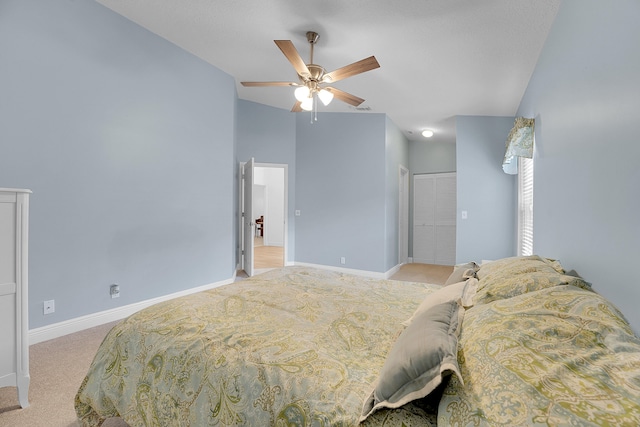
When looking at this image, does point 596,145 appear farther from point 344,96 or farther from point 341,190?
point 341,190

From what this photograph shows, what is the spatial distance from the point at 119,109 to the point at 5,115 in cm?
89

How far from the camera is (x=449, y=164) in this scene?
262 inches

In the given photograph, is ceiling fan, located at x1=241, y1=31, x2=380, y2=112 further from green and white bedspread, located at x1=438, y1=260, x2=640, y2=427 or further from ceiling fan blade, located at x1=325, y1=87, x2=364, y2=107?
green and white bedspread, located at x1=438, y1=260, x2=640, y2=427

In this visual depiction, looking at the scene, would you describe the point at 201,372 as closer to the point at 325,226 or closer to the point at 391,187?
the point at 325,226

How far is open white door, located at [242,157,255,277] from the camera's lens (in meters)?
4.95

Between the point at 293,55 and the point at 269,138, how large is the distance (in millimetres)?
3109

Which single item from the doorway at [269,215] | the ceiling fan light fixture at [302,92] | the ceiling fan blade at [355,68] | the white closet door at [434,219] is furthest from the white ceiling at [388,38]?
the doorway at [269,215]

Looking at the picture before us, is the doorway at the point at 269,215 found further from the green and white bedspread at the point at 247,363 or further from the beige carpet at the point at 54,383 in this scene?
the green and white bedspread at the point at 247,363

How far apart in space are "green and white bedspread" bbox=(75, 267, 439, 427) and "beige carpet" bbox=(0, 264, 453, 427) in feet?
1.44

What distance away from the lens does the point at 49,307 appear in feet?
8.66

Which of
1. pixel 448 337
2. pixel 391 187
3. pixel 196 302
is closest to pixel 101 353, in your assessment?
pixel 196 302

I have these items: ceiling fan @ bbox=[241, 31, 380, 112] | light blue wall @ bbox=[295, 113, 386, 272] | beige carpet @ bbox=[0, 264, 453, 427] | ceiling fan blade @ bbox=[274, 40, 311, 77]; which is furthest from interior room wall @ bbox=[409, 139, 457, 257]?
beige carpet @ bbox=[0, 264, 453, 427]

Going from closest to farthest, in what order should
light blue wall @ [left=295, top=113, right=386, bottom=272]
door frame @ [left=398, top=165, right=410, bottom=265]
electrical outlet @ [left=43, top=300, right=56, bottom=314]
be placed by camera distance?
electrical outlet @ [left=43, top=300, right=56, bottom=314] < light blue wall @ [left=295, top=113, right=386, bottom=272] < door frame @ [left=398, top=165, right=410, bottom=265]

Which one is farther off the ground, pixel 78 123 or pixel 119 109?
pixel 119 109
